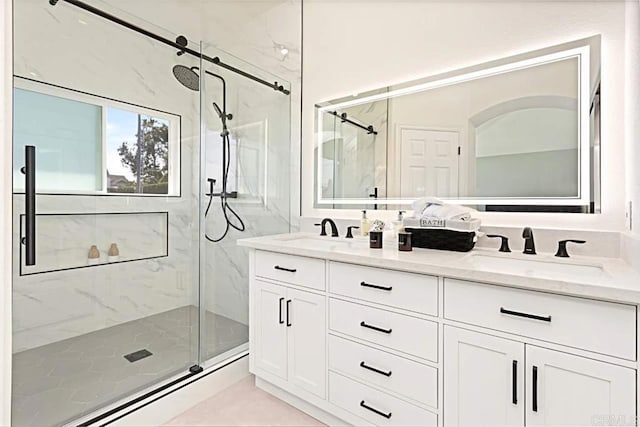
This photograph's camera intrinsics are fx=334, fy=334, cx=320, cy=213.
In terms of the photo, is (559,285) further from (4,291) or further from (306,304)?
(4,291)

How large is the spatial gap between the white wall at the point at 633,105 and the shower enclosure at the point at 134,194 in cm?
202

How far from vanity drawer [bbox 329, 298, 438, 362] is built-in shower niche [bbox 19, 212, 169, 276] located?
179 cm

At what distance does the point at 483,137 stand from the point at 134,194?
2.56 metres

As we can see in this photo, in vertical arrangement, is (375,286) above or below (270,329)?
above

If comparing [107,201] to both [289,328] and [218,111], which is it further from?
[289,328]

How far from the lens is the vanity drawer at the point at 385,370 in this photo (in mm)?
1333

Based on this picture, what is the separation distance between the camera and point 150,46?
9.00 feet

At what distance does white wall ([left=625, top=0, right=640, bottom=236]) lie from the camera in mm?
1225

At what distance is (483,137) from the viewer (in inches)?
70.7

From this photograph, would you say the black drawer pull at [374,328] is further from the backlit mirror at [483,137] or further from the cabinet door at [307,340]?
the backlit mirror at [483,137]

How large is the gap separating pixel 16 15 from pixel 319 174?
1.87 metres

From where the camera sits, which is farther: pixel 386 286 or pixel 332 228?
pixel 332 228

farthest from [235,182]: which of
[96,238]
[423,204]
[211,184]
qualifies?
[423,204]

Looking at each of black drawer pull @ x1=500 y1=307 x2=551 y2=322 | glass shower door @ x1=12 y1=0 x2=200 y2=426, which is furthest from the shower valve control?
black drawer pull @ x1=500 y1=307 x2=551 y2=322
